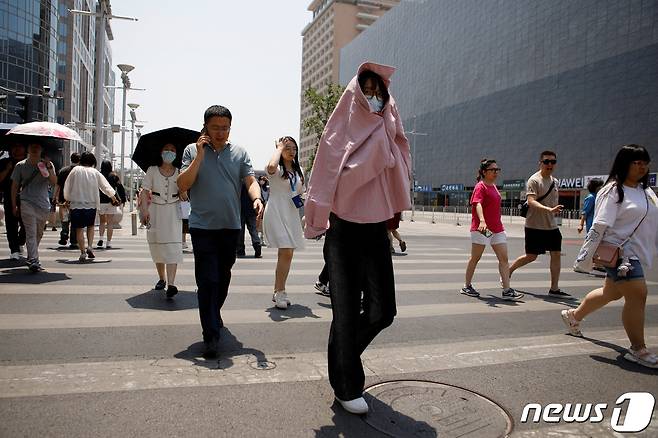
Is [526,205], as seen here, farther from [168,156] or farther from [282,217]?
[168,156]

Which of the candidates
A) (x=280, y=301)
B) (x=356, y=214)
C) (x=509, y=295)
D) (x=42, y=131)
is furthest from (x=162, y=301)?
(x=509, y=295)

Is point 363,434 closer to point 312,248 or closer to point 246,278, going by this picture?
point 246,278

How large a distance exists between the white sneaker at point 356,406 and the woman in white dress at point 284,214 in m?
2.74

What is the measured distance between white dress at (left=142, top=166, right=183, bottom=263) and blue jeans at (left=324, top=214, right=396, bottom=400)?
11.2ft

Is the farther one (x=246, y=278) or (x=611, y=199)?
(x=246, y=278)

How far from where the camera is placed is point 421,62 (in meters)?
79.8

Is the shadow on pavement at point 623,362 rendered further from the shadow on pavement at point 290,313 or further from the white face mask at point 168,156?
the white face mask at point 168,156

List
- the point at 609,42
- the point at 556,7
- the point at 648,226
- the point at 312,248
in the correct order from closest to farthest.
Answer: the point at 648,226 < the point at 312,248 < the point at 609,42 < the point at 556,7

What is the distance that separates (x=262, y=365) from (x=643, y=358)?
10.3 feet

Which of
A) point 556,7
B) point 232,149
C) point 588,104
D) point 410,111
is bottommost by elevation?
point 232,149

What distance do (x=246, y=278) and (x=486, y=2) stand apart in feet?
221

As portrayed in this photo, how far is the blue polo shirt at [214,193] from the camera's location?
417 centimetres

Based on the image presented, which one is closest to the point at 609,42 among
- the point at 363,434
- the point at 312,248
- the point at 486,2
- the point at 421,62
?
the point at 486,2

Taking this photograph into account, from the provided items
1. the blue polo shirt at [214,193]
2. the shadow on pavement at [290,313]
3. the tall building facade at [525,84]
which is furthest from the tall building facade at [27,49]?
the blue polo shirt at [214,193]
